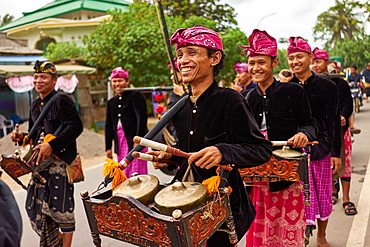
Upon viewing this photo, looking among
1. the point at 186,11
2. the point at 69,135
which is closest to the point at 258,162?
the point at 69,135

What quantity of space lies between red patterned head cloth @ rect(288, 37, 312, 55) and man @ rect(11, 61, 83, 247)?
2.29m

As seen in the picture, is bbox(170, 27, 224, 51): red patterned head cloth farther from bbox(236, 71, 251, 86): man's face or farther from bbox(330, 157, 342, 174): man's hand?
bbox(236, 71, 251, 86): man's face

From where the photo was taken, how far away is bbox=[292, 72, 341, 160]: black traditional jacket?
12.2 ft

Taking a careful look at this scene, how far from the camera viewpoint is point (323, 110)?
379 cm

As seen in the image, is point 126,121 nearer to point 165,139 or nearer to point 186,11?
point 165,139

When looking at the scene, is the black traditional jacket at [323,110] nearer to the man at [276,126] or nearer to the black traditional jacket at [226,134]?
the man at [276,126]

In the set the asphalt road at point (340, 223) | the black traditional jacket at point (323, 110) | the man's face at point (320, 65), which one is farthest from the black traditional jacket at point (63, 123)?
the man's face at point (320, 65)

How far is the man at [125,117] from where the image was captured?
536 centimetres

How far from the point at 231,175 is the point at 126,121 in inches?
129

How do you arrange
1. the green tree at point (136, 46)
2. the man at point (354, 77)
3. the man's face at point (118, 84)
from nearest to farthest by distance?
the man's face at point (118, 84)
the green tree at point (136, 46)
the man at point (354, 77)

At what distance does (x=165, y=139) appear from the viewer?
577 cm

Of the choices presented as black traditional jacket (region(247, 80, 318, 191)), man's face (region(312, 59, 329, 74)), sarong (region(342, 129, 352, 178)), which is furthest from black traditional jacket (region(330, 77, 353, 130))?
black traditional jacket (region(247, 80, 318, 191))

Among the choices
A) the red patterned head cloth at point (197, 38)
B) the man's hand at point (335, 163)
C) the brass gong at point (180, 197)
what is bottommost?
the man's hand at point (335, 163)

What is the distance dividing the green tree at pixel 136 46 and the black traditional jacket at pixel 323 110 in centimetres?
889
